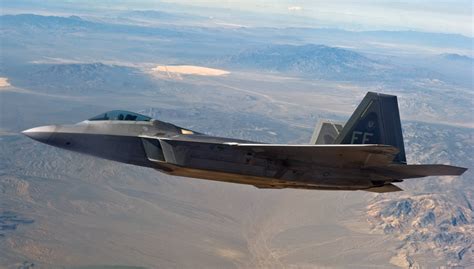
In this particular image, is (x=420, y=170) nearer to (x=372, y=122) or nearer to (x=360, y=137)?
(x=360, y=137)

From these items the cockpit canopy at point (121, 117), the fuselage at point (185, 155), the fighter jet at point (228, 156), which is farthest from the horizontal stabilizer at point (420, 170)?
the cockpit canopy at point (121, 117)

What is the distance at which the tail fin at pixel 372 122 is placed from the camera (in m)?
20.2

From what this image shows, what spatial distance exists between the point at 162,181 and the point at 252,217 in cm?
Result: 4166

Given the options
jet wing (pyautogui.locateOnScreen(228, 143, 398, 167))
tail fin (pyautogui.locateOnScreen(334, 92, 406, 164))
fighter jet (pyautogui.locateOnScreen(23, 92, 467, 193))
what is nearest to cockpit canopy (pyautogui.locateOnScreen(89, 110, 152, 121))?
fighter jet (pyautogui.locateOnScreen(23, 92, 467, 193))

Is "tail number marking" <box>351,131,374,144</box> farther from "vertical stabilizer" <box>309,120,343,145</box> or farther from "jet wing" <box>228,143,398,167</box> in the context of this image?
"vertical stabilizer" <box>309,120,343,145</box>

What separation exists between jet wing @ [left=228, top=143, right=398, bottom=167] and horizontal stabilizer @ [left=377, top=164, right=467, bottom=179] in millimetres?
846

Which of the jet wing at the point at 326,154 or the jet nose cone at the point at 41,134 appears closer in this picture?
the jet wing at the point at 326,154

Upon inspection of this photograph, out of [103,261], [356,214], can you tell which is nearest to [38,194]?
[103,261]

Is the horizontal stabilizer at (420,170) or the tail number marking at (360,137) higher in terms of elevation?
the tail number marking at (360,137)

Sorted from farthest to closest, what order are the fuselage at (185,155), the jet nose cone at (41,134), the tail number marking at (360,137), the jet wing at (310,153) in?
1. the tail number marking at (360,137)
2. the jet nose cone at (41,134)
3. the fuselage at (185,155)
4. the jet wing at (310,153)

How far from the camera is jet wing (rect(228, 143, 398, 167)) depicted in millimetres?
17719

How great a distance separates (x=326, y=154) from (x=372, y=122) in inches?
135

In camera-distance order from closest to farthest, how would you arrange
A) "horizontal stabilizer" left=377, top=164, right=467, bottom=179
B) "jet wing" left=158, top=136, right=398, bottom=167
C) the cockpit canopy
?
1. "horizontal stabilizer" left=377, top=164, right=467, bottom=179
2. "jet wing" left=158, top=136, right=398, bottom=167
3. the cockpit canopy

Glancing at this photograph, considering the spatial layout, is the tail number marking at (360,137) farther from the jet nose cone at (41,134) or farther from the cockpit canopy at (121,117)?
the jet nose cone at (41,134)
